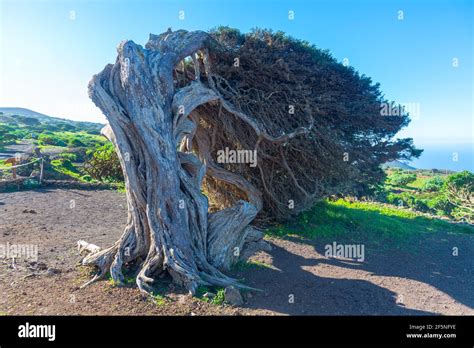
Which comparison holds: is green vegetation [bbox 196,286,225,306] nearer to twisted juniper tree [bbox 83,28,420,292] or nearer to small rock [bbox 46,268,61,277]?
twisted juniper tree [bbox 83,28,420,292]

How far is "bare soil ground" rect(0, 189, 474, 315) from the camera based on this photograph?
523 centimetres

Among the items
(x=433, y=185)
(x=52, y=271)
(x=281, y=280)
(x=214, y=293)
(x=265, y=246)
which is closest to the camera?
(x=214, y=293)

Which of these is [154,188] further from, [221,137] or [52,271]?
[221,137]

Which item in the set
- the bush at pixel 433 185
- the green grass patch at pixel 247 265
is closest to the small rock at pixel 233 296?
the green grass patch at pixel 247 265

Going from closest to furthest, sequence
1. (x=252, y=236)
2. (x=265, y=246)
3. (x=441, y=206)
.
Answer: (x=252, y=236)
(x=265, y=246)
(x=441, y=206)

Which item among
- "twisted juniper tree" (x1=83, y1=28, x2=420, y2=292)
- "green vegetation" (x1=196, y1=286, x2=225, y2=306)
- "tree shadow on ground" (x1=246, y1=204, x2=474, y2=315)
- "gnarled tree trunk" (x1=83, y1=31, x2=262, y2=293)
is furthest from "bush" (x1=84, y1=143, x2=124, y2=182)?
"green vegetation" (x1=196, y1=286, x2=225, y2=306)

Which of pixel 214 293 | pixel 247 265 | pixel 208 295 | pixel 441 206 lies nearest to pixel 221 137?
pixel 247 265

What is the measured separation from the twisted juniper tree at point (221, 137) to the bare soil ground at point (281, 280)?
54 centimetres

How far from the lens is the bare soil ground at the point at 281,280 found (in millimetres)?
5227

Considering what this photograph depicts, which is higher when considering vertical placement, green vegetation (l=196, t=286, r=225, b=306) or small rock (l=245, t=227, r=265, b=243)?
small rock (l=245, t=227, r=265, b=243)

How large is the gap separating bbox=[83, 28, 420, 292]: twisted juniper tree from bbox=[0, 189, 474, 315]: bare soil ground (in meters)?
0.54

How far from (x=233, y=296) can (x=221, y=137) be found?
563 cm

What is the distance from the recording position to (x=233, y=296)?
5.32 m

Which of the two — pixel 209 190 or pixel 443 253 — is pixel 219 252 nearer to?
pixel 209 190
